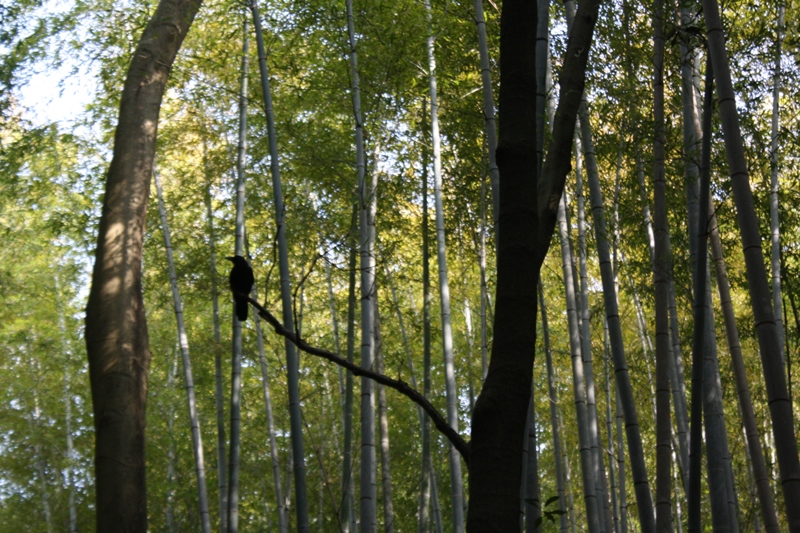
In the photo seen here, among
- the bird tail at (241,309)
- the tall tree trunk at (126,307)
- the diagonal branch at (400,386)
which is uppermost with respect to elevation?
the tall tree trunk at (126,307)

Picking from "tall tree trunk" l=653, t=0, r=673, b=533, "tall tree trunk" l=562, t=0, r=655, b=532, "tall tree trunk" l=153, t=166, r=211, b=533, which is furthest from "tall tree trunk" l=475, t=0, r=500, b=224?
"tall tree trunk" l=153, t=166, r=211, b=533

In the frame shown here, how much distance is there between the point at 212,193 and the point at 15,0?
273 centimetres

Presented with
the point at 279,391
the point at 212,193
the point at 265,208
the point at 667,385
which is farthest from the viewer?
the point at 279,391

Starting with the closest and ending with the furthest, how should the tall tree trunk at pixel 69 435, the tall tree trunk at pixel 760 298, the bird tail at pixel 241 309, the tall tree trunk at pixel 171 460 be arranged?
1. the bird tail at pixel 241 309
2. the tall tree trunk at pixel 760 298
3. the tall tree trunk at pixel 69 435
4. the tall tree trunk at pixel 171 460

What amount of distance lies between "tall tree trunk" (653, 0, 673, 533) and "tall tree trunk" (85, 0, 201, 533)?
2292 millimetres

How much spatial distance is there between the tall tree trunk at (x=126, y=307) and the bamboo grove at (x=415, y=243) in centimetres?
2

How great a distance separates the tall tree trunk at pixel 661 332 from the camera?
2732mm

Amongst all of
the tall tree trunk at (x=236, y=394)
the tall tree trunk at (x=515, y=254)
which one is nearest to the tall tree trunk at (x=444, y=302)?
the tall tree trunk at (x=236, y=394)

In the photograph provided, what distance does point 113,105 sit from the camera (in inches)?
256

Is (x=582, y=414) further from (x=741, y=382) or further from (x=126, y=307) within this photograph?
(x=126, y=307)

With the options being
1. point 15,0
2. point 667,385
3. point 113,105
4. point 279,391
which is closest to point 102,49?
point 15,0

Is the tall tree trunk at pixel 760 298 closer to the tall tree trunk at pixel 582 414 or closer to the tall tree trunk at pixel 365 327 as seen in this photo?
the tall tree trunk at pixel 365 327

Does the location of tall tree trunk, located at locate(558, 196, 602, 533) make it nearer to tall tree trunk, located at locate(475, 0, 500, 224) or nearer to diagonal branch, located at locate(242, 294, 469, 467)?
tall tree trunk, located at locate(475, 0, 500, 224)

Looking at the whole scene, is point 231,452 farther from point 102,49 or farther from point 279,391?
point 279,391
